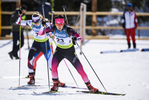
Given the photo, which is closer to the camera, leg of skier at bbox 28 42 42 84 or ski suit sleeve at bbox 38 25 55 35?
ski suit sleeve at bbox 38 25 55 35

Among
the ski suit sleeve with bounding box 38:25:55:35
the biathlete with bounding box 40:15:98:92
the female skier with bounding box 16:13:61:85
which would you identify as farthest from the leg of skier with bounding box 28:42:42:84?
the biathlete with bounding box 40:15:98:92

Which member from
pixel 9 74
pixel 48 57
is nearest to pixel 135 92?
pixel 48 57

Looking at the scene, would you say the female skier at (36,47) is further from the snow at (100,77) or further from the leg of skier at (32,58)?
the snow at (100,77)

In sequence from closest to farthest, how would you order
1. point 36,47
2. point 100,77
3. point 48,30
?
point 48,30
point 36,47
point 100,77

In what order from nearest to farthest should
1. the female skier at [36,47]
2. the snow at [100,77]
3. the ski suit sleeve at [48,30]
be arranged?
1. the snow at [100,77]
2. the ski suit sleeve at [48,30]
3. the female skier at [36,47]

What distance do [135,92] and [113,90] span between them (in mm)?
481

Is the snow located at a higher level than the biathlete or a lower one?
lower

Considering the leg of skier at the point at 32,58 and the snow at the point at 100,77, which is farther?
the leg of skier at the point at 32,58

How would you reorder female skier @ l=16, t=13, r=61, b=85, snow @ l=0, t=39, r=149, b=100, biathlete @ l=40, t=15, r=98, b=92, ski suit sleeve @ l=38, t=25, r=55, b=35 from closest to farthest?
snow @ l=0, t=39, r=149, b=100
biathlete @ l=40, t=15, r=98, b=92
ski suit sleeve @ l=38, t=25, r=55, b=35
female skier @ l=16, t=13, r=61, b=85

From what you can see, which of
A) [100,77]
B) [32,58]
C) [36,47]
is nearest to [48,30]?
[36,47]

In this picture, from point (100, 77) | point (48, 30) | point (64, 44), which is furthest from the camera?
point (100, 77)

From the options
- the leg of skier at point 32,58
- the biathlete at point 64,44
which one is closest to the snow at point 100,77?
the leg of skier at point 32,58

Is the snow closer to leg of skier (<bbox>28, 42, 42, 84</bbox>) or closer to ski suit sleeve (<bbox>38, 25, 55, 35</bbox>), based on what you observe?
leg of skier (<bbox>28, 42, 42, 84</bbox>)

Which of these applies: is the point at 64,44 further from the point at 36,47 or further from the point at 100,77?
the point at 100,77
